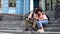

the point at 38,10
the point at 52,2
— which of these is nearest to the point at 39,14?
the point at 38,10

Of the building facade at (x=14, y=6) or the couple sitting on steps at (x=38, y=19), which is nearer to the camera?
the couple sitting on steps at (x=38, y=19)

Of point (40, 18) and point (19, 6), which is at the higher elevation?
point (19, 6)

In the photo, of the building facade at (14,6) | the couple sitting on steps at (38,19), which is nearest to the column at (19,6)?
the building facade at (14,6)

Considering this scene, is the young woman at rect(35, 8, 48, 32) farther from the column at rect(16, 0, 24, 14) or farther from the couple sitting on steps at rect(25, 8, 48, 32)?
the column at rect(16, 0, 24, 14)

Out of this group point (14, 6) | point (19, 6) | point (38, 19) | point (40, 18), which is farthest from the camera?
point (14, 6)

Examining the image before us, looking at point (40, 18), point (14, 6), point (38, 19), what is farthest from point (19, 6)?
point (38, 19)

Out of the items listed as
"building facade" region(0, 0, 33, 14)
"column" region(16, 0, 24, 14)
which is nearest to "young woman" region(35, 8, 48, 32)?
"building facade" region(0, 0, 33, 14)

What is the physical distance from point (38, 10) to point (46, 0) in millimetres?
9533

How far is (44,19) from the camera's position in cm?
910

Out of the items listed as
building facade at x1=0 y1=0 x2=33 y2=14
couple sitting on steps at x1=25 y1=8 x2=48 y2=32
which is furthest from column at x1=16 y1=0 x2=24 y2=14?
couple sitting on steps at x1=25 y1=8 x2=48 y2=32

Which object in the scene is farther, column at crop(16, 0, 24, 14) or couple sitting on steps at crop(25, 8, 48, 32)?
column at crop(16, 0, 24, 14)

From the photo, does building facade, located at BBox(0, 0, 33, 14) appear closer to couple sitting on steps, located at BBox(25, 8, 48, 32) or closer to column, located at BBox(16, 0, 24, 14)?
column, located at BBox(16, 0, 24, 14)

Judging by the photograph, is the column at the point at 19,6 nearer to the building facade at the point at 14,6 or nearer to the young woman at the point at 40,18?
the building facade at the point at 14,6

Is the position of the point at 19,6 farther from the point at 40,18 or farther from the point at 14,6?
the point at 40,18
